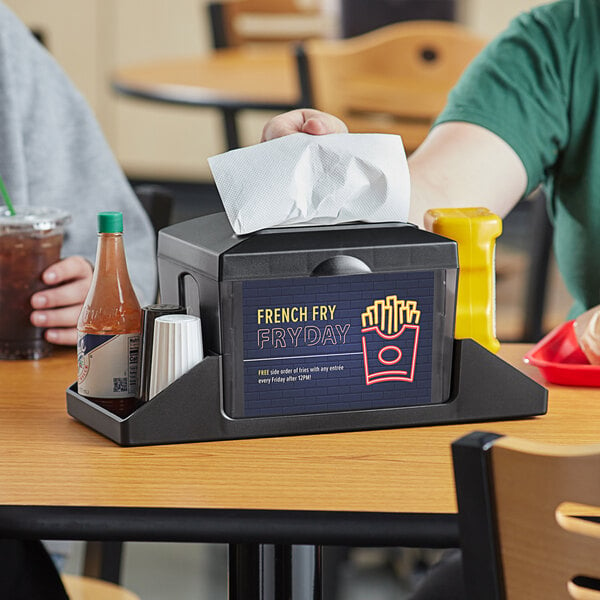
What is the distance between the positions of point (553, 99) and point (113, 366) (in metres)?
0.76

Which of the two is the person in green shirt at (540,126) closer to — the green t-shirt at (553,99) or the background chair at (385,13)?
the green t-shirt at (553,99)

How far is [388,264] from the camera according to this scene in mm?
909

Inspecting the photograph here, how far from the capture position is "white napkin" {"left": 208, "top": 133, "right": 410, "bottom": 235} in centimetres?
91

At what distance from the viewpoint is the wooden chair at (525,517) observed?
23.9 inches

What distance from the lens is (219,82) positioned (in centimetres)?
307

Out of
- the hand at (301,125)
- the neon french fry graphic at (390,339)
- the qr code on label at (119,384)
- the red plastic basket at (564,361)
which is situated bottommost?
the red plastic basket at (564,361)

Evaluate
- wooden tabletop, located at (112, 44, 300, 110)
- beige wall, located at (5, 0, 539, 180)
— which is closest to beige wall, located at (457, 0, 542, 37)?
beige wall, located at (5, 0, 539, 180)

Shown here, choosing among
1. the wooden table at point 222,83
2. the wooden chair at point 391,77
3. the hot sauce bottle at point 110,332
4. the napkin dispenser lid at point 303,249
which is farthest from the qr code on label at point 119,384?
the wooden table at point 222,83

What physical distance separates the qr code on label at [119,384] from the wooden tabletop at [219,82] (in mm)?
1821

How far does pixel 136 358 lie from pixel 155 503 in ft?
0.63

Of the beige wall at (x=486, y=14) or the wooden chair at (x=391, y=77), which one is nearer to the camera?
the wooden chair at (x=391, y=77)

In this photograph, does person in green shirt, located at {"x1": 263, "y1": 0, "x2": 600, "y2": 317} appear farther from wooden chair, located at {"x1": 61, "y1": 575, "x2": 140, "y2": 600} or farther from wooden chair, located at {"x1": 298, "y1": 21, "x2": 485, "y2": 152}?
wooden chair, located at {"x1": 298, "y1": 21, "x2": 485, "y2": 152}

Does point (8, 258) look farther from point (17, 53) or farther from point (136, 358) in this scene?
point (17, 53)

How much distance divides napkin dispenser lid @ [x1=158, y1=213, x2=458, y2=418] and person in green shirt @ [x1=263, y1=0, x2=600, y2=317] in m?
0.44
